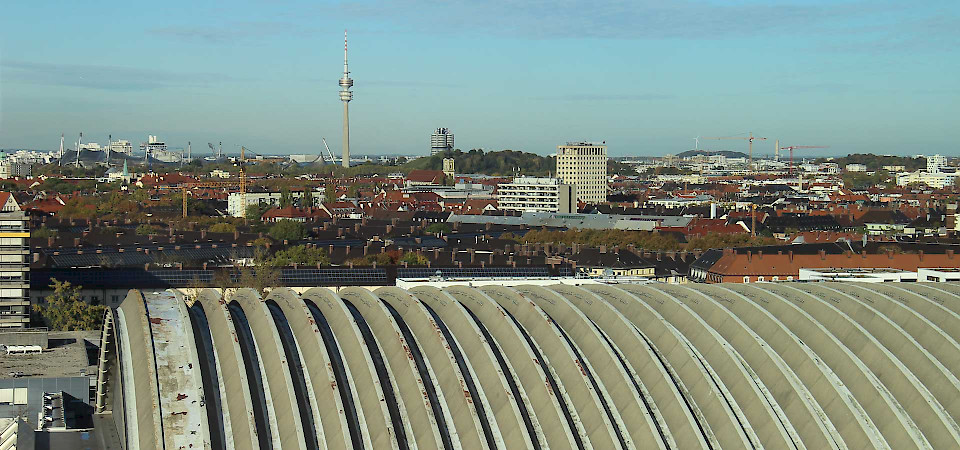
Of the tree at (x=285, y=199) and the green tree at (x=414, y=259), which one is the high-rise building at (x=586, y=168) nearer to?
the tree at (x=285, y=199)

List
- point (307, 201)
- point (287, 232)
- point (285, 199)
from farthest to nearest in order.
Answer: point (307, 201)
point (285, 199)
point (287, 232)

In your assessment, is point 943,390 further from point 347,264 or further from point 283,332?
point 347,264

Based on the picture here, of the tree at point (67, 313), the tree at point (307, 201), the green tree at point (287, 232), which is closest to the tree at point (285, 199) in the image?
the tree at point (307, 201)

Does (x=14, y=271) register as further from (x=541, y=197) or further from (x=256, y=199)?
(x=256, y=199)

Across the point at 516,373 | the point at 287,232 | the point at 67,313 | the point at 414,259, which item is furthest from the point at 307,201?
the point at 516,373

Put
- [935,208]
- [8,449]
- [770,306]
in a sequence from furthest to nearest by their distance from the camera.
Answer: [935,208], [770,306], [8,449]

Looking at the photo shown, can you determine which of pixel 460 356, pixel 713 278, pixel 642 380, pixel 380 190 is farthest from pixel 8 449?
pixel 380 190
